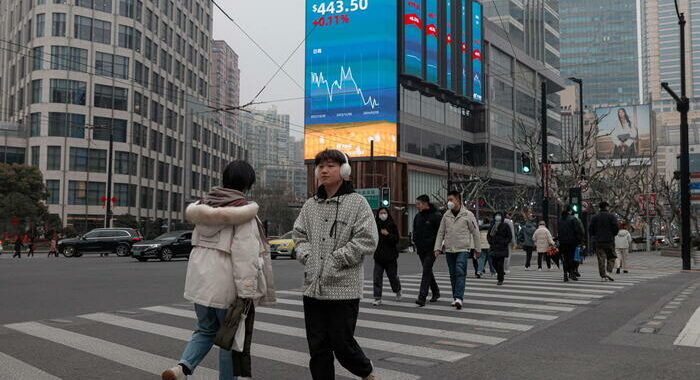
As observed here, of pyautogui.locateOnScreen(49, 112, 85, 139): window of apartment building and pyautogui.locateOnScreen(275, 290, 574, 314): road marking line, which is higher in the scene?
pyautogui.locateOnScreen(49, 112, 85, 139): window of apartment building

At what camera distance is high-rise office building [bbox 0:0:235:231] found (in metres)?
60.8

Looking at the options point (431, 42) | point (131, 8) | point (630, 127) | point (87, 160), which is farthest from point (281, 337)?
point (131, 8)

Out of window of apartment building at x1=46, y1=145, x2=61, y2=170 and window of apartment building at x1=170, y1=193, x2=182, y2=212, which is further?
window of apartment building at x1=170, y1=193, x2=182, y2=212

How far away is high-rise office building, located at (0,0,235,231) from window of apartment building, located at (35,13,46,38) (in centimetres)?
11

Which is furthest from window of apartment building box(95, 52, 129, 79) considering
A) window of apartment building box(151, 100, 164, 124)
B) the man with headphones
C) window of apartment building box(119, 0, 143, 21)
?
the man with headphones

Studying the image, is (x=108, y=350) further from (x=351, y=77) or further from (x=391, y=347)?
(x=351, y=77)

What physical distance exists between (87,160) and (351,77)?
2744 cm

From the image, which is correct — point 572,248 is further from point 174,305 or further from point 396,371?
point 396,371

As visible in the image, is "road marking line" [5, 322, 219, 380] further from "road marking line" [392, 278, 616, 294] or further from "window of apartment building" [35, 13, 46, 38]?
"window of apartment building" [35, 13, 46, 38]

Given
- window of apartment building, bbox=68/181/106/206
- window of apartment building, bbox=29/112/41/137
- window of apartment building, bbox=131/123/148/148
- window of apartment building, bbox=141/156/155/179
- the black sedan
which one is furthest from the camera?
window of apartment building, bbox=141/156/155/179

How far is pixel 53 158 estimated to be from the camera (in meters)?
60.7

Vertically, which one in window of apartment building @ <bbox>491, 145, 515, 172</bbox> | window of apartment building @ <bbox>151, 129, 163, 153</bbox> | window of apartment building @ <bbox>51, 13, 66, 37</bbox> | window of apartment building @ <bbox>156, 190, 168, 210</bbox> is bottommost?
window of apartment building @ <bbox>156, 190, 168, 210</bbox>

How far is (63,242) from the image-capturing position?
34312 mm

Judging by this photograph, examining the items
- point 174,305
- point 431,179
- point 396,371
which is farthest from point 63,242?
point 431,179
